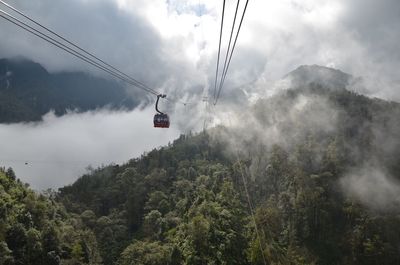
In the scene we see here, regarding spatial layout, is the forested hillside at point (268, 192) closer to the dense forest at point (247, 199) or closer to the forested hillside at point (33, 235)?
the dense forest at point (247, 199)

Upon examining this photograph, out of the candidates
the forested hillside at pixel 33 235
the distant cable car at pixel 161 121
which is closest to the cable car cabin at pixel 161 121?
the distant cable car at pixel 161 121

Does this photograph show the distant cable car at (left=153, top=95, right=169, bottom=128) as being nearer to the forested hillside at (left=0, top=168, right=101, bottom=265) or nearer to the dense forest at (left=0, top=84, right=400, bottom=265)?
the dense forest at (left=0, top=84, right=400, bottom=265)

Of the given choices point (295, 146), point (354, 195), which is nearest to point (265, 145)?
point (295, 146)

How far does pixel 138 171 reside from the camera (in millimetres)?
156750

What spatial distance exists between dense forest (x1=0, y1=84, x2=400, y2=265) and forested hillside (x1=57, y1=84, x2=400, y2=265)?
0.38m

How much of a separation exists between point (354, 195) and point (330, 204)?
11155 mm

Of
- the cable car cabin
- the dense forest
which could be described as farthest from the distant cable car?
the dense forest

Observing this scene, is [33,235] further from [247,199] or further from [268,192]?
[268,192]

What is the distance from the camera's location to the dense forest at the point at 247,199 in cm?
7656

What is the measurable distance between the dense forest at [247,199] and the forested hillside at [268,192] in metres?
0.38

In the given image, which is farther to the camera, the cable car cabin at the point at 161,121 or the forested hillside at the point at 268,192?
the forested hillside at the point at 268,192

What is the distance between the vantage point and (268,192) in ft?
433

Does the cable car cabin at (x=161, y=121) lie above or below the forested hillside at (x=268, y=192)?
below

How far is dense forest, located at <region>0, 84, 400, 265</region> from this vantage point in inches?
3014
